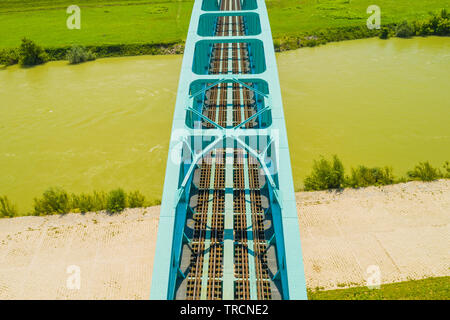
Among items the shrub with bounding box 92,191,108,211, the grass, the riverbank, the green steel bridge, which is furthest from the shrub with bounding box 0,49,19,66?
the grass

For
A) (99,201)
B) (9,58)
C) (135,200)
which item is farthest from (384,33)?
(9,58)

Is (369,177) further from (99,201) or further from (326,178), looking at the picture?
(99,201)

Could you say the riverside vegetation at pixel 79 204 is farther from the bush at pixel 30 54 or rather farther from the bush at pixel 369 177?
the bush at pixel 30 54

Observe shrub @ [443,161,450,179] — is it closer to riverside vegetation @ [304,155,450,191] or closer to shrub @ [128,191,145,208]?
riverside vegetation @ [304,155,450,191]

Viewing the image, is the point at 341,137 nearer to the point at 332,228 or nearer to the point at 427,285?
the point at 332,228

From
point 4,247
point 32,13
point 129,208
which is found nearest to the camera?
point 4,247

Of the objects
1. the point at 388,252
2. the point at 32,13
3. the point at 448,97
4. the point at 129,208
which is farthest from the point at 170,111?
the point at 32,13
